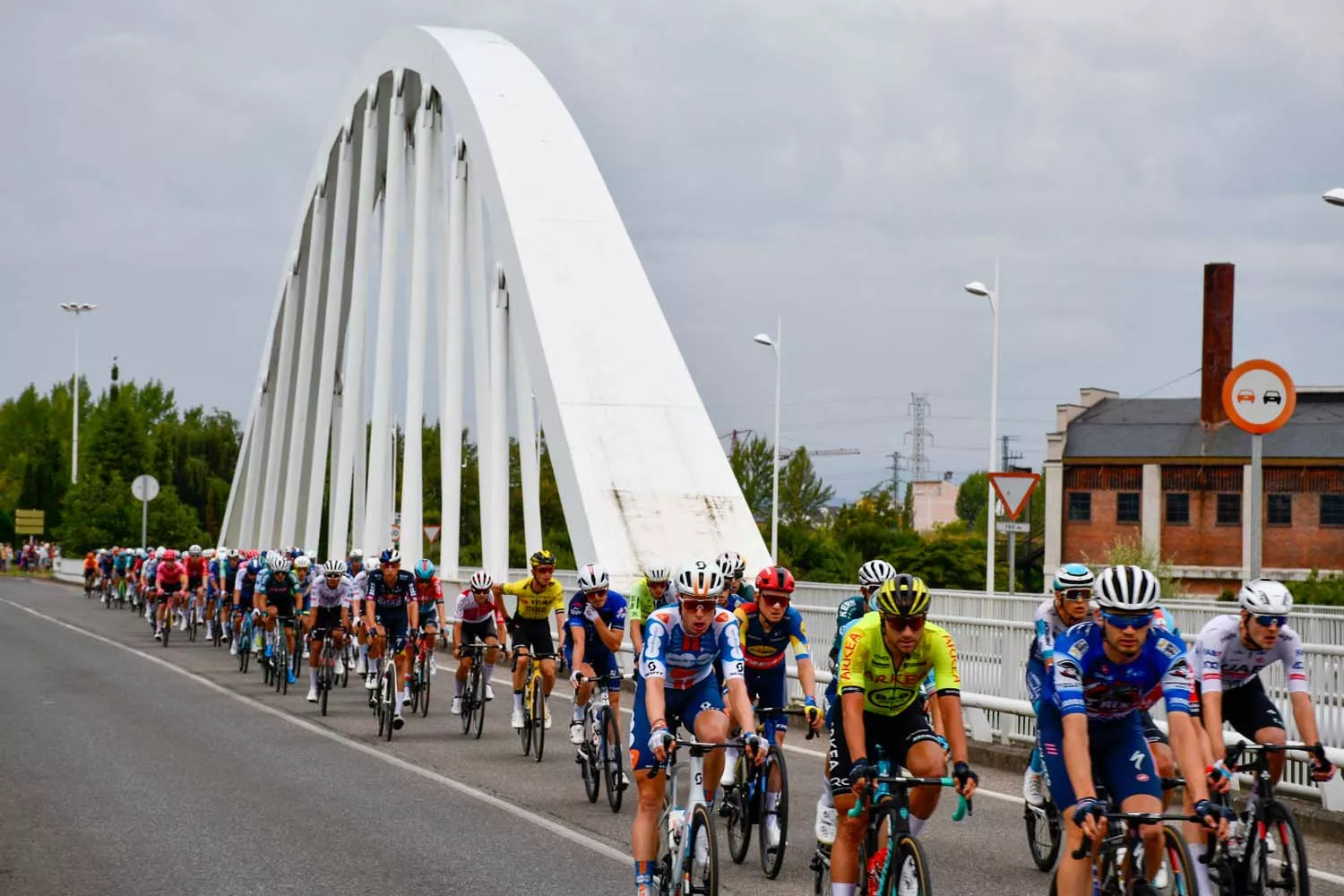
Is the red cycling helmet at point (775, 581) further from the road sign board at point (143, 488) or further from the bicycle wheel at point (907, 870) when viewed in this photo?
the road sign board at point (143, 488)

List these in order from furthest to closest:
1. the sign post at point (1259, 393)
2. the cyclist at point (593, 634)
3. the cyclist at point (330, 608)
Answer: the cyclist at point (330, 608) → the cyclist at point (593, 634) → the sign post at point (1259, 393)

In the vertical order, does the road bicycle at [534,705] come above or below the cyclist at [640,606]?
below

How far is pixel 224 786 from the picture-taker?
12328 millimetres

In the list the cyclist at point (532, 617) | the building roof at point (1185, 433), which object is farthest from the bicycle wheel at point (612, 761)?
the building roof at point (1185, 433)

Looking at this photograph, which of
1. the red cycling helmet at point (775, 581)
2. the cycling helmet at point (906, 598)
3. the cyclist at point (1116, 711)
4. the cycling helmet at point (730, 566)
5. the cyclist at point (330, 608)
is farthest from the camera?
the cyclist at point (330, 608)

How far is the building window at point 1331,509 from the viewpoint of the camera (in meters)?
59.2

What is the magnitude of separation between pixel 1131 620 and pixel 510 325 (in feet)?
82.8

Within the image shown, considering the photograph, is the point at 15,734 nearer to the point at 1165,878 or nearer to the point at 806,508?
the point at 1165,878

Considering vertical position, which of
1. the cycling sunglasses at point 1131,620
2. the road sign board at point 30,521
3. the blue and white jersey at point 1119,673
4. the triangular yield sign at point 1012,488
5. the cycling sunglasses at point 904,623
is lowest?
the blue and white jersey at point 1119,673

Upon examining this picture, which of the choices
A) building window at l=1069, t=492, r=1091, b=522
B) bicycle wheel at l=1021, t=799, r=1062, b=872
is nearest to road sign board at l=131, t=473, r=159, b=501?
building window at l=1069, t=492, r=1091, b=522

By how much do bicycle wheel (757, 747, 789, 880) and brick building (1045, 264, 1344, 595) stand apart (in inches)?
2001

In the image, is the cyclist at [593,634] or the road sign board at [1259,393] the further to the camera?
the cyclist at [593,634]

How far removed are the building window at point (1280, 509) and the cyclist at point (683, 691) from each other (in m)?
55.0

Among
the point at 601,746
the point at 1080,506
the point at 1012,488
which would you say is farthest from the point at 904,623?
the point at 1080,506
